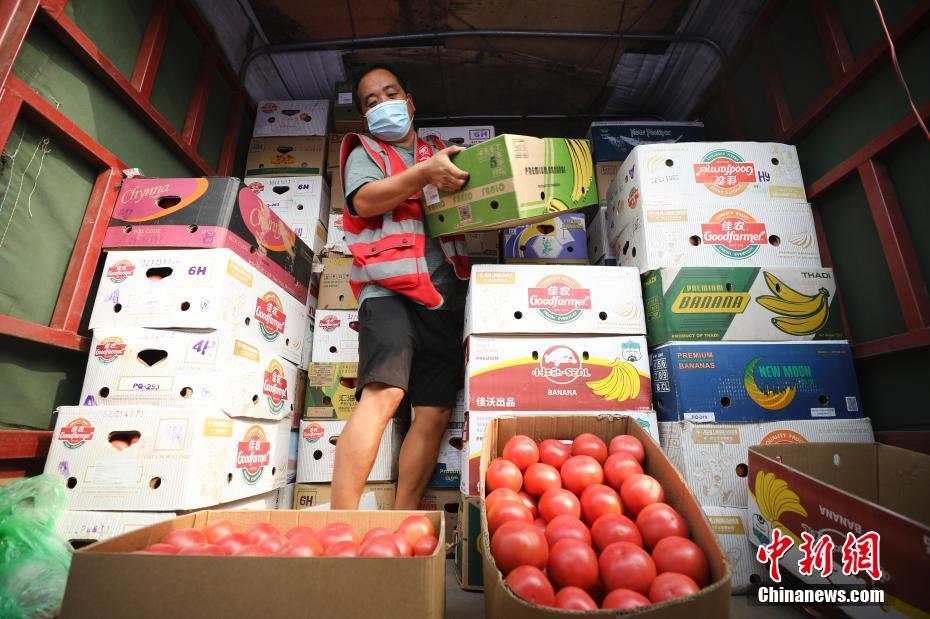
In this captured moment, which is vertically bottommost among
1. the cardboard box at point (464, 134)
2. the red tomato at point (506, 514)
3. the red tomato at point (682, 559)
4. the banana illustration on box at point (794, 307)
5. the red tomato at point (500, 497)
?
the red tomato at point (682, 559)

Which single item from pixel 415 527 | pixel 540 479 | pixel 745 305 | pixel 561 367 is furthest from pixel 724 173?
pixel 415 527

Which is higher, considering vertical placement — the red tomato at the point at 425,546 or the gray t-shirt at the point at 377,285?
the gray t-shirt at the point at 377,285

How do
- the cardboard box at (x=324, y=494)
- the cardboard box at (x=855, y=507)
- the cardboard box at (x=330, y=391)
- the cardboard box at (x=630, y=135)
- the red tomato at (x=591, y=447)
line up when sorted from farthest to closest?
the cardboard box at (x=630, y=135)
the cardboard box at (x=330, y=391)
the cardboard box at (x=324, y=494)
the red tomato at (x=591, y=447)
the cardboard box at (x=855, y=507)

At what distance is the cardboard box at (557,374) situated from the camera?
170cm

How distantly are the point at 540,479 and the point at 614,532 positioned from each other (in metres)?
0.28

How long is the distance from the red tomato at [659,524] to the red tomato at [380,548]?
1.97 feet

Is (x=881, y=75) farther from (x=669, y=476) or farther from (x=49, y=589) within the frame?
(x=49, y=589)

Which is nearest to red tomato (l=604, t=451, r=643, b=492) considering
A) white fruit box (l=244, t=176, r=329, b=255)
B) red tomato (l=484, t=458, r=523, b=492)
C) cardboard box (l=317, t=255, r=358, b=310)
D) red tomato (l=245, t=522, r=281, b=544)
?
red tomato (l=484, t=458, r=523, b=492)

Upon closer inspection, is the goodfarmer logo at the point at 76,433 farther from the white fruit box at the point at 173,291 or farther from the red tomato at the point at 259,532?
the red tomato at the point at 259,532

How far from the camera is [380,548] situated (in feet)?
3.11

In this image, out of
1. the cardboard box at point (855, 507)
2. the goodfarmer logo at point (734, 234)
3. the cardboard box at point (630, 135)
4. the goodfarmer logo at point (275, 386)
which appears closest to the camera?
the cardboard box at point (855, 507)

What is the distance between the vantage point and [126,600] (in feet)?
2.56

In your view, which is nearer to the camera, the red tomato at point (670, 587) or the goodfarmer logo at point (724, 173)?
the red tomato at point (670, 587)

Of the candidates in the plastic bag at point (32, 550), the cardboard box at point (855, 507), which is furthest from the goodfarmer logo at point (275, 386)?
the cardboard box at point (855, 507)
